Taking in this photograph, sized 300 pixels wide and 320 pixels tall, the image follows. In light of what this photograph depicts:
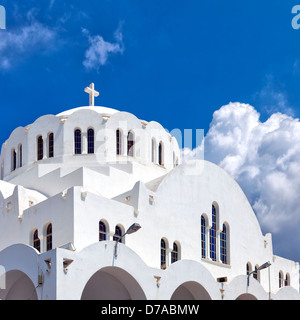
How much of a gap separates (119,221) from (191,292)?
4.45 metres

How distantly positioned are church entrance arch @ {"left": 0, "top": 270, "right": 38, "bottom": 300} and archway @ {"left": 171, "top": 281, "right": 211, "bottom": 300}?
6.15 m

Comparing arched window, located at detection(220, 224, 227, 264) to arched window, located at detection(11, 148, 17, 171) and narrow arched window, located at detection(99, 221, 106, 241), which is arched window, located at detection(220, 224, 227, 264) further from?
arched window, located at detection(11, 148, 17, 171)

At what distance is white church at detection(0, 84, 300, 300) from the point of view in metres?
23.3

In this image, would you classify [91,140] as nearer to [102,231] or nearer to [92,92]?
[92,92]

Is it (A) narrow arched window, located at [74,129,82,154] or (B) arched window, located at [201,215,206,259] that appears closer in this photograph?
(B) arched window, located at [201,215,206,259]

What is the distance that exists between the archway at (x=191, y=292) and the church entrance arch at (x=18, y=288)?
20.2ft

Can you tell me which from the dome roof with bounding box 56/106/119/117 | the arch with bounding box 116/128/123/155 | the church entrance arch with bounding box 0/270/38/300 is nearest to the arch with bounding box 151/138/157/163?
the arch with bounding box 116/128/123/155

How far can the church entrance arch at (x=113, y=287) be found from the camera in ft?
78.3

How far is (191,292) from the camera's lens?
27.0 metres

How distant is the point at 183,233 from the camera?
28.2 metres

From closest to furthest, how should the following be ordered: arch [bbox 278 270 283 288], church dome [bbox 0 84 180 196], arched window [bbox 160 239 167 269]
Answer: arched window [bbox 160 239 167 269], church dome [bbox 0 84 180 196], arch [bbox 278 270 283 288]

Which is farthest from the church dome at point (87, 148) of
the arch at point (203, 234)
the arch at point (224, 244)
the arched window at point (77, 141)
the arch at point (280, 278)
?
the arch at point (280, 278)
